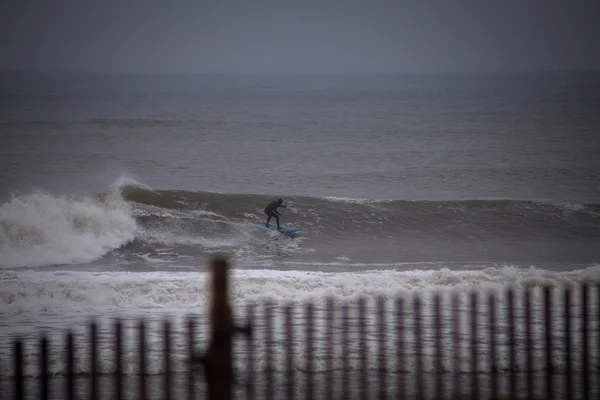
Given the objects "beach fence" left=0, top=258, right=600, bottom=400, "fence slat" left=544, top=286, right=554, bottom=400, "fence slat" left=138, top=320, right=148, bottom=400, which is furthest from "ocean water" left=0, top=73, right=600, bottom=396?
"fence slat" left=138, top=320, right=148, bottom=400

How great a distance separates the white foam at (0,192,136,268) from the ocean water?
3.3 inches

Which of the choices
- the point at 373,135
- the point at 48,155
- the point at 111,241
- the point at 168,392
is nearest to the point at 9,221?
the point at 111,241

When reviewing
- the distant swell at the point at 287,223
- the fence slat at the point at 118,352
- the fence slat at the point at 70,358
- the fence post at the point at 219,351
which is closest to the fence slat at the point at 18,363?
the fence slat at the point at 70,358

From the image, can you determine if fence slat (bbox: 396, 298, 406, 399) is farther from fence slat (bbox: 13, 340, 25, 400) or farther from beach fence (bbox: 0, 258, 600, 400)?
fence slat (bbox: 13, 340, 25, 400)

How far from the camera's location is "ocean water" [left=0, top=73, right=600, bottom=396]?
14953 millimetres

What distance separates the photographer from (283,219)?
31.5 meters

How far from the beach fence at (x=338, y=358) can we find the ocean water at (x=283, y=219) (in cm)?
22

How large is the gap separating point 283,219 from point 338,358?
2281 centimetres

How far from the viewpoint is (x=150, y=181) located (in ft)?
161

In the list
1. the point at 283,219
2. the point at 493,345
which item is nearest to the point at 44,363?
the point at 493,345

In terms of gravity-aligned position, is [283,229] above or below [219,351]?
above

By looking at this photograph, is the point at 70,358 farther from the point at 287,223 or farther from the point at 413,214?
the point at 413,214

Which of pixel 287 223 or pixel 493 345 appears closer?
pixel 493 345

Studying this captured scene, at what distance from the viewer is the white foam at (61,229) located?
23.5 m
